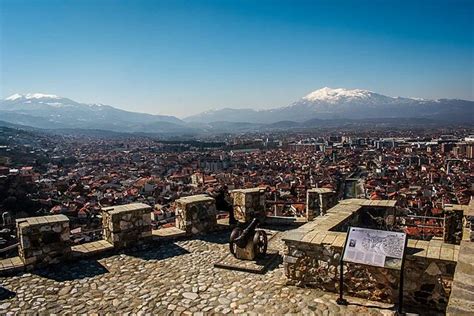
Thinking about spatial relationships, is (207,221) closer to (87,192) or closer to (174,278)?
(174,278)

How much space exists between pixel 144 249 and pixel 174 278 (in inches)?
72.4

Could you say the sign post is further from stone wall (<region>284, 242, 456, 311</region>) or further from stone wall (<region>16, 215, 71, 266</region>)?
stone wall (<region>16, 215, 71, 266</region>)

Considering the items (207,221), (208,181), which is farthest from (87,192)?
(207,221)

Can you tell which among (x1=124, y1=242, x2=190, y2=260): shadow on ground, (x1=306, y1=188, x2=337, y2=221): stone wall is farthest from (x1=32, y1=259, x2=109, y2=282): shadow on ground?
(x1=306, y1=188, x2=337, y2=221): stone wall

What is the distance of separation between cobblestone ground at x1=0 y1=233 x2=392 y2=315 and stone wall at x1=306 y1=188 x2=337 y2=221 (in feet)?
10.3

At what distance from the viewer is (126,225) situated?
7.78 m

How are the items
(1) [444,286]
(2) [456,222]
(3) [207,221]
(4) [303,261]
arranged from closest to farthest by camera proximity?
(1) [444,286] < (4) [303,261] < (2) [456,222] < (3) [207,221]

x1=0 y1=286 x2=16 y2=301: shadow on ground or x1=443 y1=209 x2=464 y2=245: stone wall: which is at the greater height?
x1=443 y1=209 x2=464 y2=245: stone wall

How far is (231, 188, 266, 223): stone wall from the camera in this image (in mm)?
9523

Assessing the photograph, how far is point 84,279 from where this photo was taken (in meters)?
6.34

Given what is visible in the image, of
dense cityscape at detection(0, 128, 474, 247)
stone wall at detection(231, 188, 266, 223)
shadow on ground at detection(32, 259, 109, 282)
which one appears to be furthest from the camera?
dense cityscape at detection(0, 128, 474, 247)

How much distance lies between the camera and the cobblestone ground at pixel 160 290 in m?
5.16

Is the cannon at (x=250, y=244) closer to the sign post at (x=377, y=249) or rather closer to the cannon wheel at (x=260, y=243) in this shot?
the cannon wheel at (x=260, y=243)

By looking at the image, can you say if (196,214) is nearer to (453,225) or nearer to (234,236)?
(234,236)
